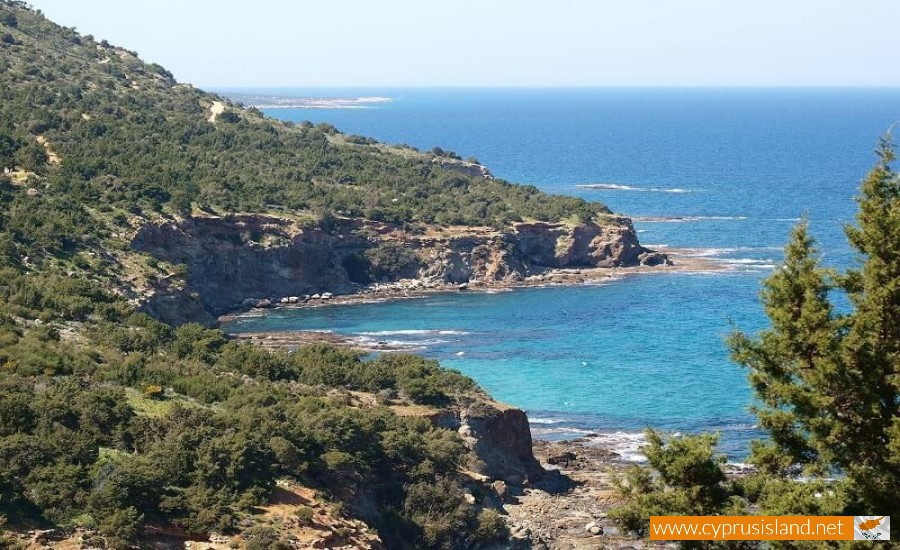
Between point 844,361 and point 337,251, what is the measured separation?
259ft

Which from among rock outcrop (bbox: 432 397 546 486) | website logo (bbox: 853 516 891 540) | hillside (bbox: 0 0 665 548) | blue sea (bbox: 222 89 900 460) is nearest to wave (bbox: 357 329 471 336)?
blue sea (bbox: 222 89 900 460)

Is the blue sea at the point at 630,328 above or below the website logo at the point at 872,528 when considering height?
below

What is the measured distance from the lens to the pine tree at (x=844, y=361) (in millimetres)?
16750

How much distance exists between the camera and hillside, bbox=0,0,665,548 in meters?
31.2

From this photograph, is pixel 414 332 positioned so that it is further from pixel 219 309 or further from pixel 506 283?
pixel 506 283

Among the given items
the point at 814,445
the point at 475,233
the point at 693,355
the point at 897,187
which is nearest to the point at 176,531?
the point at 814,445

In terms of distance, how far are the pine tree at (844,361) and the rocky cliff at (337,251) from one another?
6206cm

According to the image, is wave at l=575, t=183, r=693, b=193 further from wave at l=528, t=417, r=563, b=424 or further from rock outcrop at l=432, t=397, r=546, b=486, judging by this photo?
rock outcrop at l=432, t=397, r=546, b=486

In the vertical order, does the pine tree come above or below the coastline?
above

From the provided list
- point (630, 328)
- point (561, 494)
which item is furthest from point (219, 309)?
point (561, 494)

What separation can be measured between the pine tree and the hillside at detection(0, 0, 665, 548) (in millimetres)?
15773

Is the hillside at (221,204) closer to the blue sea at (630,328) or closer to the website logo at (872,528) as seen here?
the blue sea at (630,328)

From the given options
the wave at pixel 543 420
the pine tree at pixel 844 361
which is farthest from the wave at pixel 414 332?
the pine tree at pixel 844 361

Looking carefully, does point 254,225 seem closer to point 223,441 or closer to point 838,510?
point 223,441
